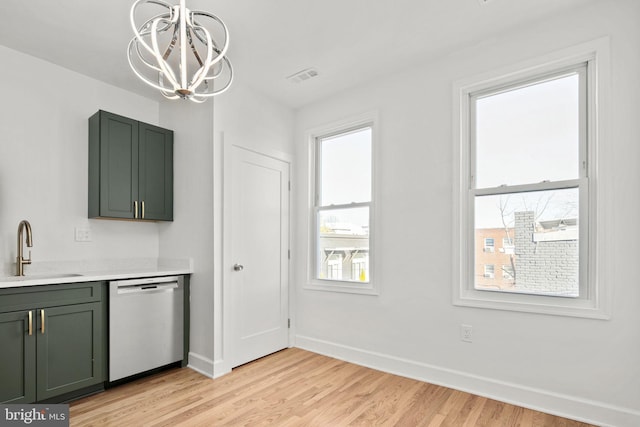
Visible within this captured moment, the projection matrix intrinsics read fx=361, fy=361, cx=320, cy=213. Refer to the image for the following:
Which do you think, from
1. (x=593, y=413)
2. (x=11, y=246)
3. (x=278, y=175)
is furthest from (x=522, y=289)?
(x=11, y=246)

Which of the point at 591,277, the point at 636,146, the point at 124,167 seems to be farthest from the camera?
the point at 124,167

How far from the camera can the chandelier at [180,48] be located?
5.44ft

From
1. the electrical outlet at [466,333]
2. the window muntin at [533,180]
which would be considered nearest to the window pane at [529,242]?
the window muntin at [533,180]

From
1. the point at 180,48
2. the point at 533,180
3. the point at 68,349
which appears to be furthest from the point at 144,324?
the point at 533,180

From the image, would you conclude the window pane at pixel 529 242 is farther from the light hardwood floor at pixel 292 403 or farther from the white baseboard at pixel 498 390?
the light hardwood floor at pixel 292 403

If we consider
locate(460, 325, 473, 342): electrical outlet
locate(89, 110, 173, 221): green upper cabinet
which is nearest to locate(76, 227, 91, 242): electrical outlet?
locate(89, 110, 173, 221): green upper cabinet

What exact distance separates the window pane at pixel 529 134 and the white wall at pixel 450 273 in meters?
0.22

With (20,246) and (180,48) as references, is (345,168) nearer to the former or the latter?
(180,48)

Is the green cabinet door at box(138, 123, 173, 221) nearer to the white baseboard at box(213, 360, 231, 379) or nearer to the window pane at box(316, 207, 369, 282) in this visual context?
the white baseboard at box(213, 360, 231, 379)

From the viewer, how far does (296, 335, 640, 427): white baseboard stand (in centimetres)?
225

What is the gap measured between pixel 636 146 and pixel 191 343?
3675mm

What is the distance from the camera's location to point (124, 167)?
10.5 feet

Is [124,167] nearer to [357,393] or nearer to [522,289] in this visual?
[357,393]

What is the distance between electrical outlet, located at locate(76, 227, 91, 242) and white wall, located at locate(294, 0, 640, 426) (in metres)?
1.98
